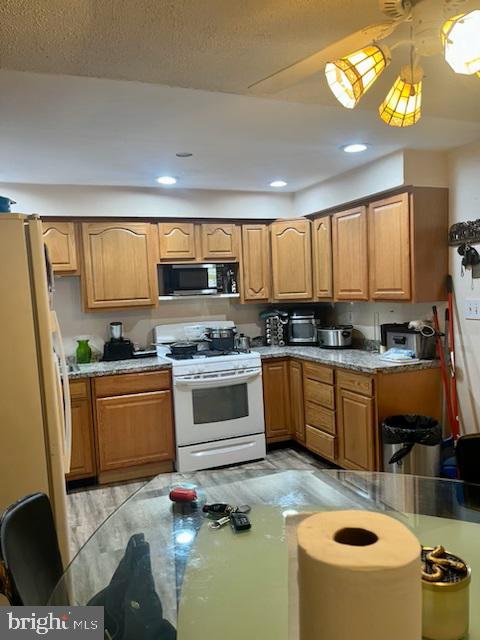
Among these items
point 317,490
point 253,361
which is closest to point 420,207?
point 253,361

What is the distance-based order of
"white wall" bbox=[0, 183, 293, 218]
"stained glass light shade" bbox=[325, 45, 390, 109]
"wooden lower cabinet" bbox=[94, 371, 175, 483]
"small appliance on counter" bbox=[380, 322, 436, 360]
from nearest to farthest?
"stained glass light shade" bbox=[325, 45, 390, 109] < "small appliance on counter" bbox=[380, 322, 436, 360] < "wooden lower cabinet" bbox=[94, 371, 175, 483] < "white wall" bbox=[0, 183, 293, 218]

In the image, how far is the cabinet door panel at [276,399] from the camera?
406 cm

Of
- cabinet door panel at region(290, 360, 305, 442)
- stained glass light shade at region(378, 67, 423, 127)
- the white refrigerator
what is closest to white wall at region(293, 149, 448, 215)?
cabinet door panel at region(290, 360, 305, 442)

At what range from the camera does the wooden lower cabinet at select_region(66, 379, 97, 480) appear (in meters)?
3.46

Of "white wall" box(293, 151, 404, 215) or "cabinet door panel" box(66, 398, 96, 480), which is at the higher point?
"white wall" box(293, 151, 404, 215)

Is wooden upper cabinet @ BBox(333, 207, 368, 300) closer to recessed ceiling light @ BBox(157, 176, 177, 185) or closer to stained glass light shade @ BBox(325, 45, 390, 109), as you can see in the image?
recessed ceiling light @ BBox(157, 176, 177, 185)

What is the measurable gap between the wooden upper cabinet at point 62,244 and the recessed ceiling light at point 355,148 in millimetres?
2227

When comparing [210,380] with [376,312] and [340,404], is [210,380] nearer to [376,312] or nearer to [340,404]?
[340,404]

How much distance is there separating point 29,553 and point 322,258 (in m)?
3.35

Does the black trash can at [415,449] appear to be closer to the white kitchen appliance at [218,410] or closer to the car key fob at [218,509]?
the white kitchen appliance at [218,410]

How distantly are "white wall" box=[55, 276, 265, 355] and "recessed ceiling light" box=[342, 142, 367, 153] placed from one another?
2026 millimetres

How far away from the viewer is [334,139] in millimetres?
2760

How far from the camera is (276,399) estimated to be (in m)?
4.09

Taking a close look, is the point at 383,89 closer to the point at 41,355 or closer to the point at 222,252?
the point at 41,355
